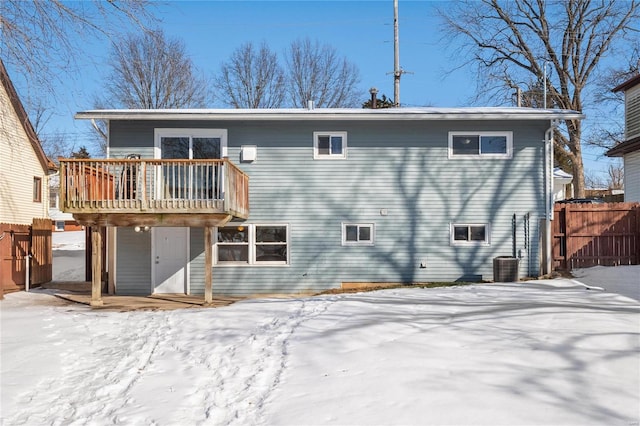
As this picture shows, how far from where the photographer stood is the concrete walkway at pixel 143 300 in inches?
424

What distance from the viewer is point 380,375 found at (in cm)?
529

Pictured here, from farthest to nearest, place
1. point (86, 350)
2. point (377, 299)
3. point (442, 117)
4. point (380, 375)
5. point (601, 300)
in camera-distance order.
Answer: point (442, 117) < point (377, 299) < point (601, 300) < point (86, 350) < point (380, 375)

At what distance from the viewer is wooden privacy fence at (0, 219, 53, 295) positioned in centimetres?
1274

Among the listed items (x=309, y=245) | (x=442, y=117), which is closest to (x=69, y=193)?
(x=309, y=245)

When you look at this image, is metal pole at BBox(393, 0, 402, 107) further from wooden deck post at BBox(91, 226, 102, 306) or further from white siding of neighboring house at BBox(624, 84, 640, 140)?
wooden deck post at BBox(91, 226, 102, 306)

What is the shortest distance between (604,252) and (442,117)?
594cm

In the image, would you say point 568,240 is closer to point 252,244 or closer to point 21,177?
point 252,244

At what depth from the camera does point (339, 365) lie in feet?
18.7

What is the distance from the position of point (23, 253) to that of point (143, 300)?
4.59m

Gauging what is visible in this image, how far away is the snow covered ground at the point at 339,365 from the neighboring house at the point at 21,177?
10240 millimetres

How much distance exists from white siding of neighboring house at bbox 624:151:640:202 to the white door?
683 inches

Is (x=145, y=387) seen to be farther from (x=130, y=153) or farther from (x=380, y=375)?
(x=130, y=153)

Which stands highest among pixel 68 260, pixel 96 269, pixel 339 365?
pixel 96 269

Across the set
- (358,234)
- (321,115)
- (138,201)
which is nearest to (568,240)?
(358,234)
